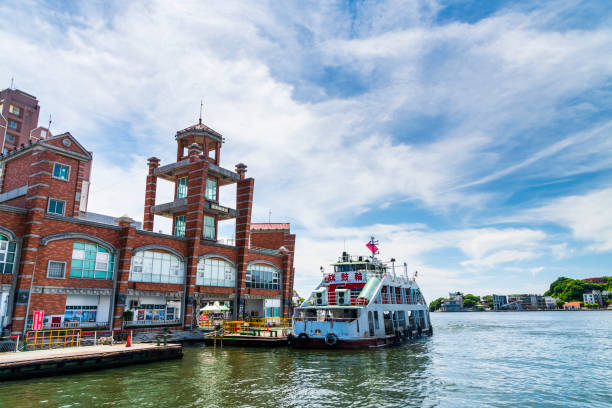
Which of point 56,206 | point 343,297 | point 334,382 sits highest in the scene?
point 56,206

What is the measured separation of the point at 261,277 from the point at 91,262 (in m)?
24.0

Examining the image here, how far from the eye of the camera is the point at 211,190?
49594mm

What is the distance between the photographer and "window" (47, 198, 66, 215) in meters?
32.7

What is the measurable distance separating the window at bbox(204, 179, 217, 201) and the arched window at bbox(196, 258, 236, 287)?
841 centimetres

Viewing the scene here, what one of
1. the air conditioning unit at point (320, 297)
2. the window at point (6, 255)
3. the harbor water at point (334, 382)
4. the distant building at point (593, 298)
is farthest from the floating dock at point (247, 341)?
the distant building at point (593, 298)

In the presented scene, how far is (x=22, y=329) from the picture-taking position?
91.6 feet

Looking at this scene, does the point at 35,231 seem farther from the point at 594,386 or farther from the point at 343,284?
the point at 594,386

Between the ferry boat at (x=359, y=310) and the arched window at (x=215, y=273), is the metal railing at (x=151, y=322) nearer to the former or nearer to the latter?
the arched window at (x=215, y=273)

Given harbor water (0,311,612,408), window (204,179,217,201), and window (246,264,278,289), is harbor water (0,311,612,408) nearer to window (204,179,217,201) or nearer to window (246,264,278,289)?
window (246,264,278,289)

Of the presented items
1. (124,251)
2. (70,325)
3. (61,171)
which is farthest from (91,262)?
(61,171)

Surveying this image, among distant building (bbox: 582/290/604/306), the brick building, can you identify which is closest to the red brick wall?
the brick building

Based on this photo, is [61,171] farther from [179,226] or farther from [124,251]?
[179,226]

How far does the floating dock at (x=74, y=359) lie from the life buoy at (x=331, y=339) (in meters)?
12.4

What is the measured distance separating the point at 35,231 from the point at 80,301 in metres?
7.45
